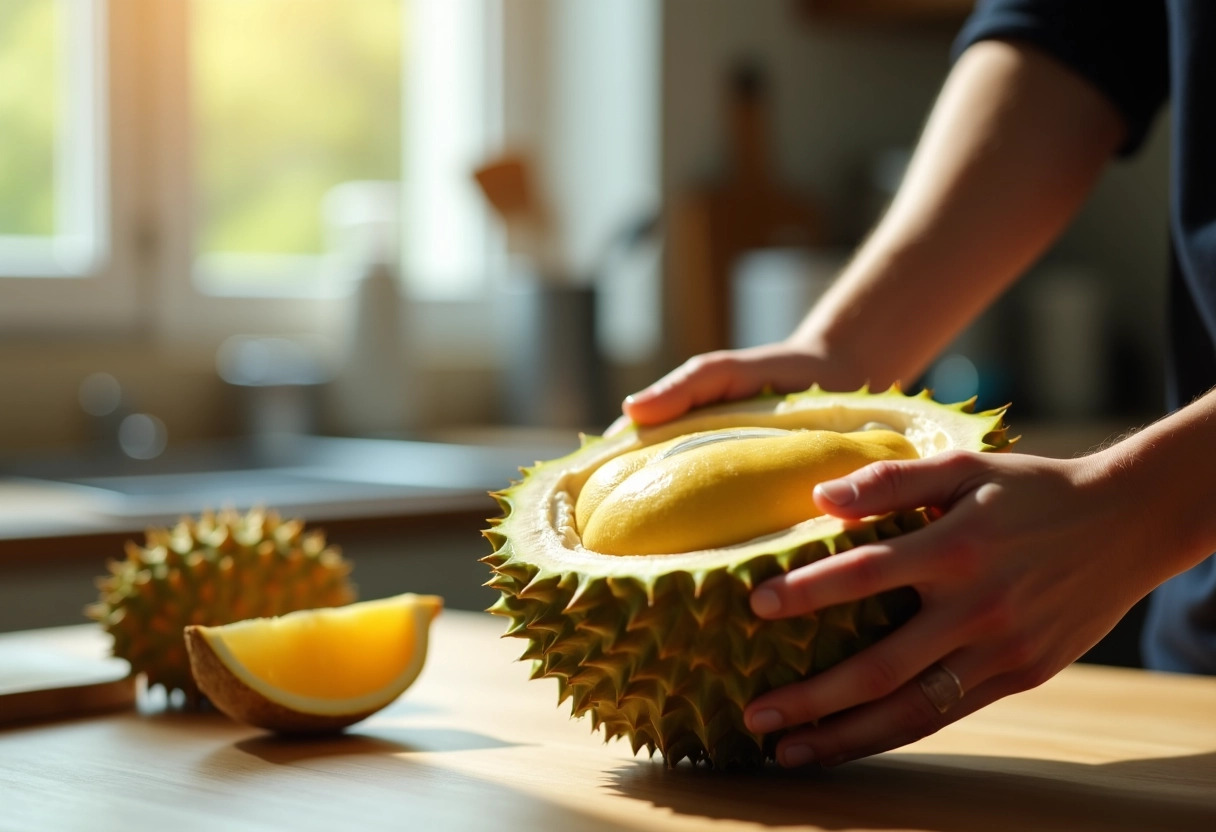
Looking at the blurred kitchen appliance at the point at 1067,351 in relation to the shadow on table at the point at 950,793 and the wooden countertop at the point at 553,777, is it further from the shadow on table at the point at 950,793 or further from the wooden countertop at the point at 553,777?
the shadow on table at the point at 950,793

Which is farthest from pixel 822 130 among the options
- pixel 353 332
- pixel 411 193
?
pixel 353 332

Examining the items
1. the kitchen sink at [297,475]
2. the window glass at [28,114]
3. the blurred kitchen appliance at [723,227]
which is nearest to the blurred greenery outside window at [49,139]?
the window glass at [28,114]

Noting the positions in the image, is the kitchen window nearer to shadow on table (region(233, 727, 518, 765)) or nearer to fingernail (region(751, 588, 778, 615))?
shadow on table (region(233, 727, 518, 765))

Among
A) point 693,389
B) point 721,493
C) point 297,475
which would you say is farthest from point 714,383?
point 297,475

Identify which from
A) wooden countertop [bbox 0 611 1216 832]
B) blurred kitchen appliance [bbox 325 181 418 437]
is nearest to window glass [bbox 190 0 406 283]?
blurred kitchen appliance [bbox 325 181 418 437]

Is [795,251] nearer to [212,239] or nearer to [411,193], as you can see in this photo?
[411,193]

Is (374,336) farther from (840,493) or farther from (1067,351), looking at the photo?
(840,493)
